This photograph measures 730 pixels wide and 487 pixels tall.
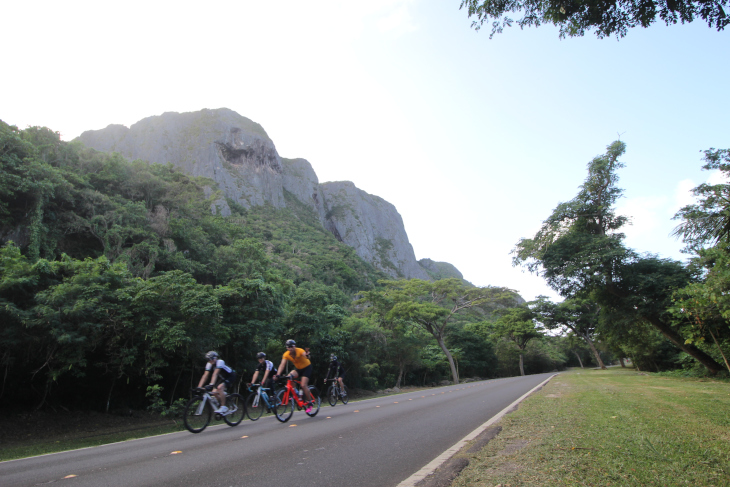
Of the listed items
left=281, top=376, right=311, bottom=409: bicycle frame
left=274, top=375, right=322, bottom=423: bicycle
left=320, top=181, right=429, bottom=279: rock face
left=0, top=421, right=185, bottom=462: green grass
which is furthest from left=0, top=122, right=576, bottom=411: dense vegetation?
left=320, top=181, right=429, bottom=279: rock face

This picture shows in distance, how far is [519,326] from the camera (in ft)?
143

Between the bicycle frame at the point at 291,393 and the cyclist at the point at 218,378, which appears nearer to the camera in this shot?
the cyclist at the point at 218,378

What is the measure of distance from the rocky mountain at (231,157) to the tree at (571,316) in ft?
190

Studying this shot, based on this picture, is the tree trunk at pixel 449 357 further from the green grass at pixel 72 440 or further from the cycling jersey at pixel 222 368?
the cycling jersey at pixel 222 368

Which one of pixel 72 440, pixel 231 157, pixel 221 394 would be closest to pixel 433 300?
pixel 72 440

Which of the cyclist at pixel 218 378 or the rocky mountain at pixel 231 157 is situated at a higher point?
the rocky mountain at pixel 231 157

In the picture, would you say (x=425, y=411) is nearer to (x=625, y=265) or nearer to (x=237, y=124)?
(x=625, y=265)

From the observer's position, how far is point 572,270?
20.7 meters

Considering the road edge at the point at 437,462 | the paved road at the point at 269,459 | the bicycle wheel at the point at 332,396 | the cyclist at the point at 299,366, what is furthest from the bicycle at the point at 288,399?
the bicycle wheel at the point at 332,396

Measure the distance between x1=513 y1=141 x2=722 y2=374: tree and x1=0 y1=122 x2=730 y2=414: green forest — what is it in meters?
0.08

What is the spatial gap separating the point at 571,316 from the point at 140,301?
43.4 metres

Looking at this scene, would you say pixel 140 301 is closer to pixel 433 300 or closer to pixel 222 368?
pixel 222 368

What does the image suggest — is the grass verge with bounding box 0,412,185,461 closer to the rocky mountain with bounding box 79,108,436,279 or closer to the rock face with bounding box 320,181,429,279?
the rocky mountain with bounding box 79,108,436,279

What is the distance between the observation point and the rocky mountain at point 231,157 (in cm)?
9944
